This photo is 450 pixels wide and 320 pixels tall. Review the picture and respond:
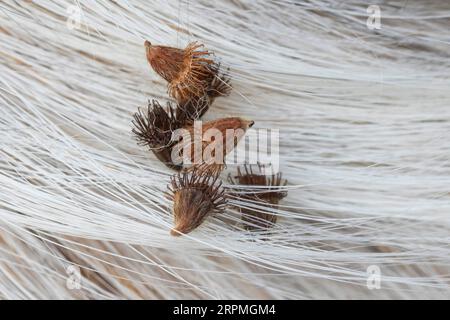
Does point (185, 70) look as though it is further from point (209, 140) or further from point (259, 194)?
point (259, 194)

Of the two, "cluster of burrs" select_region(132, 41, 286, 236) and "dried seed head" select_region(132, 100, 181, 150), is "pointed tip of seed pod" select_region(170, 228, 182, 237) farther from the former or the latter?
"dried seed head" select_region(132, 100, 181, 150)

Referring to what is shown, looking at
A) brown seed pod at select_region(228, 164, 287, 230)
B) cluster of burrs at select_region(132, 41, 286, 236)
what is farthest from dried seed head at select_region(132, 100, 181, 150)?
brown seed pod at select_region(228, 164, 287, 230)

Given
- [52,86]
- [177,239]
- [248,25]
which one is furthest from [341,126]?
[52,86]

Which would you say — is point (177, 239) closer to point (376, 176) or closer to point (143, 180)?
point (143, 180)

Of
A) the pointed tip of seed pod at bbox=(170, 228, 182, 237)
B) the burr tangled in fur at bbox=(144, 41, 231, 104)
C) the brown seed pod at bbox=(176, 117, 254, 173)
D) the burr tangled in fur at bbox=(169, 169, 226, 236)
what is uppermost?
the burr tangled in fur at bbox=(144, 41, 231, 104)

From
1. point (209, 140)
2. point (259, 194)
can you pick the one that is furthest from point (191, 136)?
point (259, 194)
